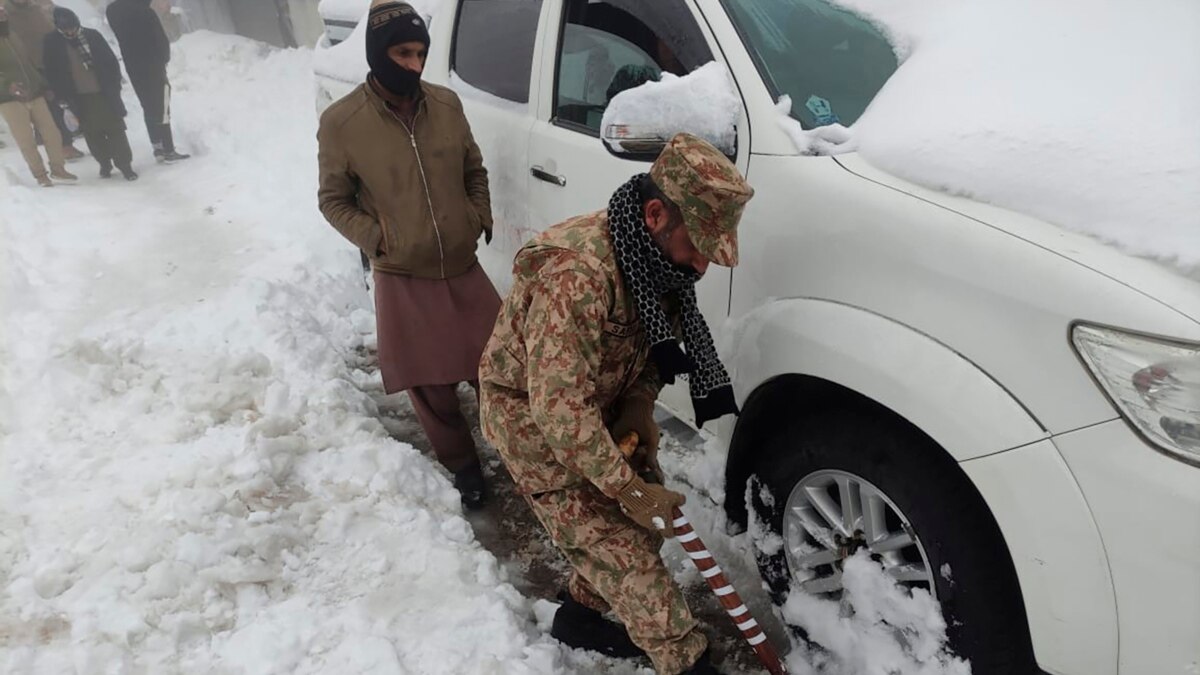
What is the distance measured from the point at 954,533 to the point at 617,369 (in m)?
0.85

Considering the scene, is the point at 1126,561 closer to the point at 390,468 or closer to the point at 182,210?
the point at 390,468

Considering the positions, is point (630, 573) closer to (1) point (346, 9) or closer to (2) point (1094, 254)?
(2) point (1094, 254)

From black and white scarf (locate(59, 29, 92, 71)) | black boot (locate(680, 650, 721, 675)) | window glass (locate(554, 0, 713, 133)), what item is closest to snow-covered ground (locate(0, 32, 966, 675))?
black boot (locate(680, 650, 721, 675))

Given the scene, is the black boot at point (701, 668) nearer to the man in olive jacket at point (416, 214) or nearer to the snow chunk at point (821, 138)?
the man in olive jacket at point (416, 214)

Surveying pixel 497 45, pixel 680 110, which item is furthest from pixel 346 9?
pixel 680 110

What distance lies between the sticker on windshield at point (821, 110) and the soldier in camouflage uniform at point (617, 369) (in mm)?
433

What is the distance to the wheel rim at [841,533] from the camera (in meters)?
1.79

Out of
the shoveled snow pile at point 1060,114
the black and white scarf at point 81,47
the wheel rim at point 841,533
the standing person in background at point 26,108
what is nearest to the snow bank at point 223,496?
the wheel rim at point 841,533

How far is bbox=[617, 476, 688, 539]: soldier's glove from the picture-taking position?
5.90 ft

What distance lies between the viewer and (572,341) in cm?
169

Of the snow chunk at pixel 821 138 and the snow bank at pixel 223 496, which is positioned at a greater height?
the snow chunk at pixel 821 138

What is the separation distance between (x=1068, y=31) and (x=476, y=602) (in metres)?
2.21

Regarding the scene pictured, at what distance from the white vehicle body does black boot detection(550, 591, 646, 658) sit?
0.88 metres

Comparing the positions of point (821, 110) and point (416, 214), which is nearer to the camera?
point (821, 110)
